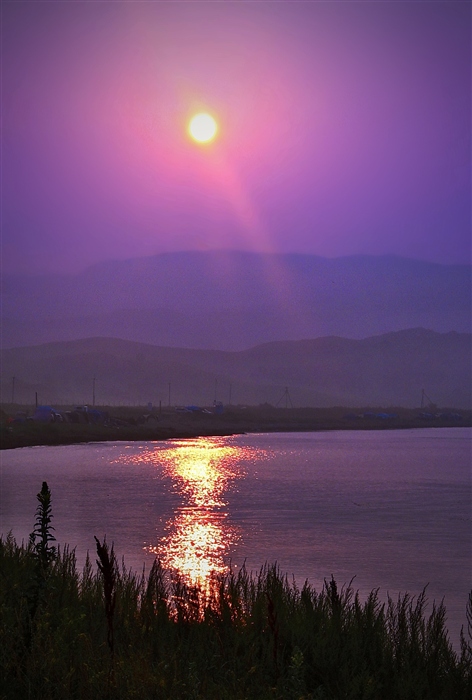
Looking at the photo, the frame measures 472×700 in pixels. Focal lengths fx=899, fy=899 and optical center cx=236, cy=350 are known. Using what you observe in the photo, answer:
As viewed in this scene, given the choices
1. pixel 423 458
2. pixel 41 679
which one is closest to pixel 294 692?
pixel 41 679

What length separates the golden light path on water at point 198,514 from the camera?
20266 millimetres

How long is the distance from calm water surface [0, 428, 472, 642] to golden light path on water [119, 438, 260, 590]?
55 mm

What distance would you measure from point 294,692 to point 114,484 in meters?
35.1

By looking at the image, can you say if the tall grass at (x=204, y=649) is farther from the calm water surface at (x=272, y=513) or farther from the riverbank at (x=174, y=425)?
the riverbank at (x=174, y=425)

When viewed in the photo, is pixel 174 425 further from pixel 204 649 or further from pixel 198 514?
pixel 204 649

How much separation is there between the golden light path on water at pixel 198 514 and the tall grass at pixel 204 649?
145 cm

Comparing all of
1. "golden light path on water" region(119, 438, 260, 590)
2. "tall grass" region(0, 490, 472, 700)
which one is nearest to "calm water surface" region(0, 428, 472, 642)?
"golden light path on water" region(119, 438, 260, 590)

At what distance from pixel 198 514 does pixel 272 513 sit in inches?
101

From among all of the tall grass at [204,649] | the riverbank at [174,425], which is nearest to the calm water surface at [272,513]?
the tall grass at [204,649]

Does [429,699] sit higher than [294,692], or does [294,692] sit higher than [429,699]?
[294,692]

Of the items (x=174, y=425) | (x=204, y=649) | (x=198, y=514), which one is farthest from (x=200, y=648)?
(x=174, y=425)

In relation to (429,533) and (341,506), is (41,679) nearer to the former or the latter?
(429,533)

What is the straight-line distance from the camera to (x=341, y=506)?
1334 inches

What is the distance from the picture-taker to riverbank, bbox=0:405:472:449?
275 ft
